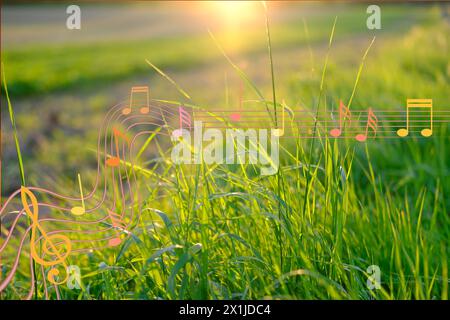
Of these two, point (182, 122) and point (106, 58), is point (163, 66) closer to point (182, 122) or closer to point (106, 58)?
point (106, 58)

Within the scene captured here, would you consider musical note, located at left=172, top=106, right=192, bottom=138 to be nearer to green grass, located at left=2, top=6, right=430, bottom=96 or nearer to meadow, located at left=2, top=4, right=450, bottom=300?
meadow, located at left=2, top=4, right=450, bottom=300

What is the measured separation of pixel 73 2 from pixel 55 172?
1.43 m

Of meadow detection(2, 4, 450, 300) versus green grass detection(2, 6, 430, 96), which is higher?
green grass detection(2, 6, 430, 96)

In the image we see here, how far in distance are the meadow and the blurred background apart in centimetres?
2

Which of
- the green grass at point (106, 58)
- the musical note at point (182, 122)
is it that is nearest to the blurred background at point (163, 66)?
the green grass at point (106, 58)

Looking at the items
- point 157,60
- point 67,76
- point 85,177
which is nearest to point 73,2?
point 85,177

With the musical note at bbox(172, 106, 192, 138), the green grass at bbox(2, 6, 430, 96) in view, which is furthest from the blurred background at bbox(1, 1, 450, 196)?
the musical note at bbox(172, 106, 192, 138)

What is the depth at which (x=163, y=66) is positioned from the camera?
5.59 meters

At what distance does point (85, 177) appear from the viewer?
8.55 ft

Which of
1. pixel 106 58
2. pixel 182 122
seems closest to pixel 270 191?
pixel 182 122

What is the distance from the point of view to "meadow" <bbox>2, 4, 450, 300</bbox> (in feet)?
4.08

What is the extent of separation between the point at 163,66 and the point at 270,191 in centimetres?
447
